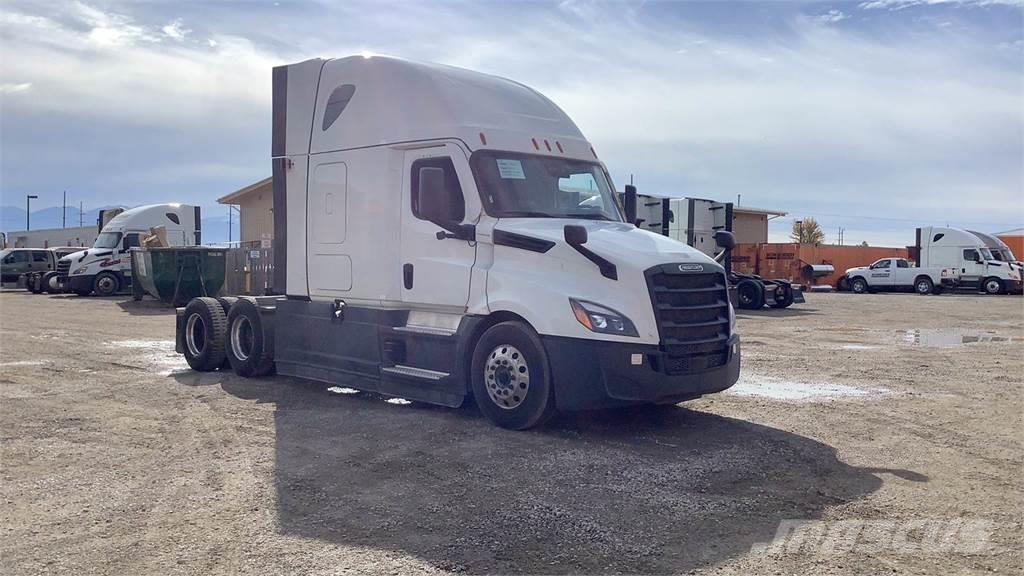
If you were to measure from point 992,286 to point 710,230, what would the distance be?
18.0 m

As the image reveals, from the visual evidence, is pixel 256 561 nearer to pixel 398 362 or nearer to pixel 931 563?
pixel 931 563

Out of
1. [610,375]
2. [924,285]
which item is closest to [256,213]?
[924,285]

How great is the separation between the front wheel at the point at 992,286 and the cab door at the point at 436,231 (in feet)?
123

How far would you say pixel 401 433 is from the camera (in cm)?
805

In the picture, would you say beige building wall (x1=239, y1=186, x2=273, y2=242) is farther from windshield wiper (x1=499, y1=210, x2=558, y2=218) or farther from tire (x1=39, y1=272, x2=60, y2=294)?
windshield wiper (x1=499, y1=210, x2=558, y2=218)

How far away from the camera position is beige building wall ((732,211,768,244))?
4981cm

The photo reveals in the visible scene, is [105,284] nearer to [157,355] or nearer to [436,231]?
[157,355]

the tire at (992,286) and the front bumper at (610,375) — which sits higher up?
the tire at (992,286)

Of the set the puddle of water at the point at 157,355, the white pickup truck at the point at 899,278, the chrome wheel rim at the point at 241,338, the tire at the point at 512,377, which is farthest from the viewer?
the white pickup truck at the point at 899,278

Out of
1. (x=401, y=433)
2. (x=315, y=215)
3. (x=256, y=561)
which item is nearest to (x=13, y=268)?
(x=315, y=215)

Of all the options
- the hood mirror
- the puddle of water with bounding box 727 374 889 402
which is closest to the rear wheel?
the hood mirror

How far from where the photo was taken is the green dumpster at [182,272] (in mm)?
25812

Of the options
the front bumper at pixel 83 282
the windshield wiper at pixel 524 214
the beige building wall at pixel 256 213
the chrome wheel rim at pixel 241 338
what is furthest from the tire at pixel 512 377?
the beige building wall at pixel 256 213

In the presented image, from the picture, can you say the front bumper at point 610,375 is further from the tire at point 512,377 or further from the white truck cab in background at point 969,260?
the white truck cab in background at point 969,260
